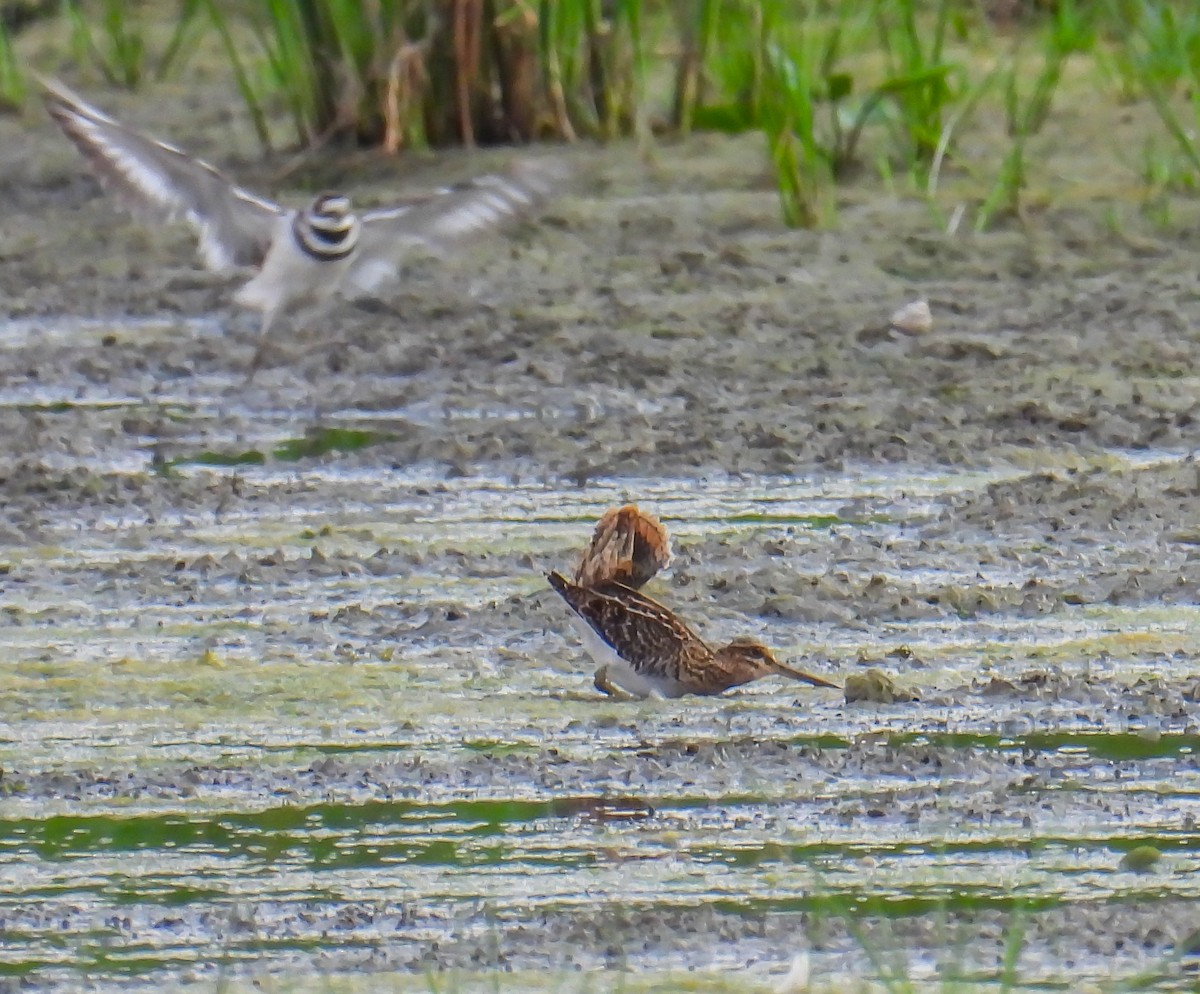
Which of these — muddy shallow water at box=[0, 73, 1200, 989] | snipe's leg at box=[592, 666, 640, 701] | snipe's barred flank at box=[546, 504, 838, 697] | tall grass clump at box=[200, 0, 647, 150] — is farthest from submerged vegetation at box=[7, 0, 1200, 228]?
snipe's leg at box=[592, 666, 640, 701]

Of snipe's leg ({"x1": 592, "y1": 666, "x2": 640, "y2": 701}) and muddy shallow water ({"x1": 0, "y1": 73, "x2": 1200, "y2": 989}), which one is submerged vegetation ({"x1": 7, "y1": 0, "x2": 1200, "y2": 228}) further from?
snipe's leg ({"x1": 592, "y1": 666, "x2": 640, "y2": 701})

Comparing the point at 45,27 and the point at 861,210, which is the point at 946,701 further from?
the point at 45,27

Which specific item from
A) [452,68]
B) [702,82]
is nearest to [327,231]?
[452,68]

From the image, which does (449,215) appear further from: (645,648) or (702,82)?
(645,648)

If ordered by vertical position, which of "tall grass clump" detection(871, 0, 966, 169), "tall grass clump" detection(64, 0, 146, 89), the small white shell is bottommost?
"tall grass clump" detection(64, 0, 146, 89)

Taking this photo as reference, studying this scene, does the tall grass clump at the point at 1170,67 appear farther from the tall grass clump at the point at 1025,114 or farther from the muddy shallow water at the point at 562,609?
the muddy shallow water at the point at 562,609

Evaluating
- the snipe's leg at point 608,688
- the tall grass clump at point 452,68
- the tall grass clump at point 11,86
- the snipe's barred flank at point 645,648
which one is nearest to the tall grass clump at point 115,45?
the tall grass clump at point 11,86

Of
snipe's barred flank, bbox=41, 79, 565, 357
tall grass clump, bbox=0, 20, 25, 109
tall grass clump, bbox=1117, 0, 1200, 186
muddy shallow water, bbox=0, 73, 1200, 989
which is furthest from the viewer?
tall grass clump, bbox=0, 20, 25, 109
